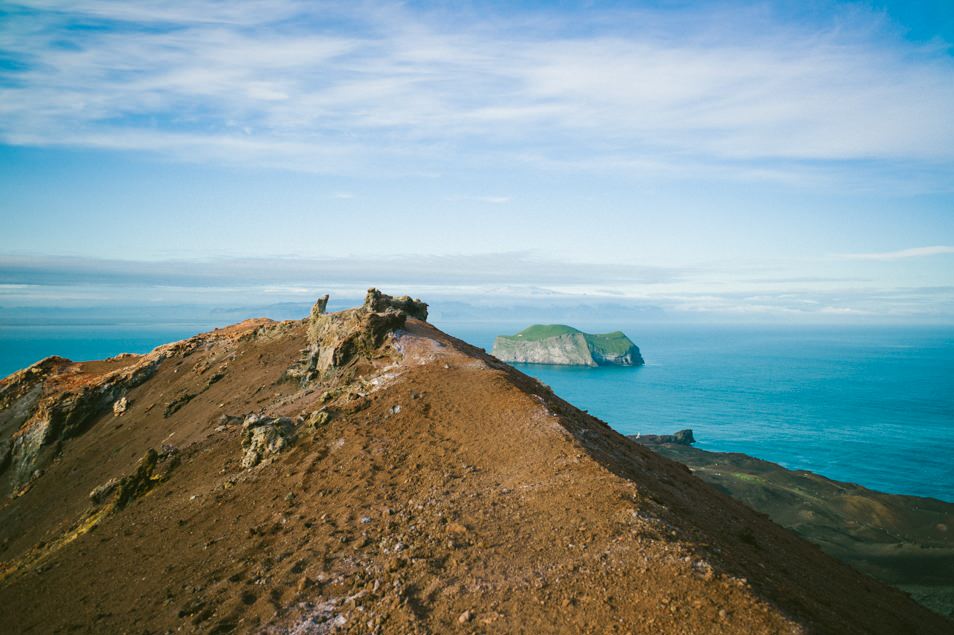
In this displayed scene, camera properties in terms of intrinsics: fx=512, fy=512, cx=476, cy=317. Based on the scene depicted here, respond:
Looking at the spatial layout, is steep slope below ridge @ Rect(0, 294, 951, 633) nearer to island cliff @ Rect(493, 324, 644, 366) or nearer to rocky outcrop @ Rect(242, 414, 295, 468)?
rocky outcrop @ Rect(242, 414, 295, 468)

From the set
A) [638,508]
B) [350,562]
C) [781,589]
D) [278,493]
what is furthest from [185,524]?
[781,589]

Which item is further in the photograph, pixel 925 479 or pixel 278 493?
pixel 925 479

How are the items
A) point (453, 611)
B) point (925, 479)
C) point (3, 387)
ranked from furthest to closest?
point (925, 479) → point (3, 387) → point (453, 611)

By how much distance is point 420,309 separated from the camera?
30562mm

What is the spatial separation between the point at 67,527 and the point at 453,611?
1919 cm

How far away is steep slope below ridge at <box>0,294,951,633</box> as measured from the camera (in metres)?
9.38

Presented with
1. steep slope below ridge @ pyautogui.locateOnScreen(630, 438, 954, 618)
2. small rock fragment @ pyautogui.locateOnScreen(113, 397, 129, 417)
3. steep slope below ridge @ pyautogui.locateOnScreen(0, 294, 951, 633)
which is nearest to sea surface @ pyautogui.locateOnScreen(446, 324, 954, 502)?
steep slope below ridge @ pyautogui.locateOnScreen(630, 438, 954, 618)

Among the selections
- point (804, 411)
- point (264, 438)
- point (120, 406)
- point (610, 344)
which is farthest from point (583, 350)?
point (264, 438)

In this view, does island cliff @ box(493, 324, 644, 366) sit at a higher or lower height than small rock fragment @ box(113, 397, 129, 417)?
lower

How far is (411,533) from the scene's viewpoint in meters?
12.0

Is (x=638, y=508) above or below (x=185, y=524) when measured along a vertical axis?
above

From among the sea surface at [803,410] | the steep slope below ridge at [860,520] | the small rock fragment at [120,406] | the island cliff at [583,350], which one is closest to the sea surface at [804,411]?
the sea surface at [803,410]

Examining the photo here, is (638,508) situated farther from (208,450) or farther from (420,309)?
(420,309)

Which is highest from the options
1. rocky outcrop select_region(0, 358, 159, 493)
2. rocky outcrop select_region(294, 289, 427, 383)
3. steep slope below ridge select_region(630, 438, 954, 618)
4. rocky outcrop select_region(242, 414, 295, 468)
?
rocky outcrop select_region(294, 289, 427, 383)
